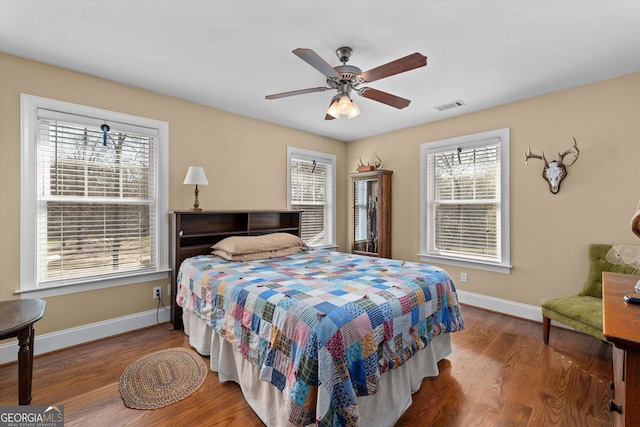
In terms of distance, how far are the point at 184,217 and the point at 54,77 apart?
1.68 m

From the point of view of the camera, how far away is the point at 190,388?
208 cm

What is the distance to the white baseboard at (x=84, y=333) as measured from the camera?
242 cm

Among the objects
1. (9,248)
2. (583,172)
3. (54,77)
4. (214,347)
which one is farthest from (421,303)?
(54,77)

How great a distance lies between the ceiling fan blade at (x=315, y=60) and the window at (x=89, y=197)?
218 cm

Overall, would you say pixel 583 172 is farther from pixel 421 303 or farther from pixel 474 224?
pixel 421 303

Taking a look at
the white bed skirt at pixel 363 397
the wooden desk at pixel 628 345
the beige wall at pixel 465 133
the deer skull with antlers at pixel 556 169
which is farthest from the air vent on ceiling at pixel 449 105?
the wooden desk at pixel 628 345

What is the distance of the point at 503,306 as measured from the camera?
11.6 feet

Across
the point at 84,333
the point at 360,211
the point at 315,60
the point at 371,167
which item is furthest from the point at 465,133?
the point at 84,333

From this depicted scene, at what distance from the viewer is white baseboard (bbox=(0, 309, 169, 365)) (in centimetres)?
242

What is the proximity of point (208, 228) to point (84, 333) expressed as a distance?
4.95ft

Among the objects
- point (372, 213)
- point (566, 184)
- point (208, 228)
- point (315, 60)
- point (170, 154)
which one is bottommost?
point (208, 228)

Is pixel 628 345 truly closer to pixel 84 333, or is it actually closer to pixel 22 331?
pixel 22 331

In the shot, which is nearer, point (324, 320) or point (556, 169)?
point (324, 320)

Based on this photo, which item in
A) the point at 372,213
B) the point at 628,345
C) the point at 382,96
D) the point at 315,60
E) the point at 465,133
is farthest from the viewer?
the point at 372,213
